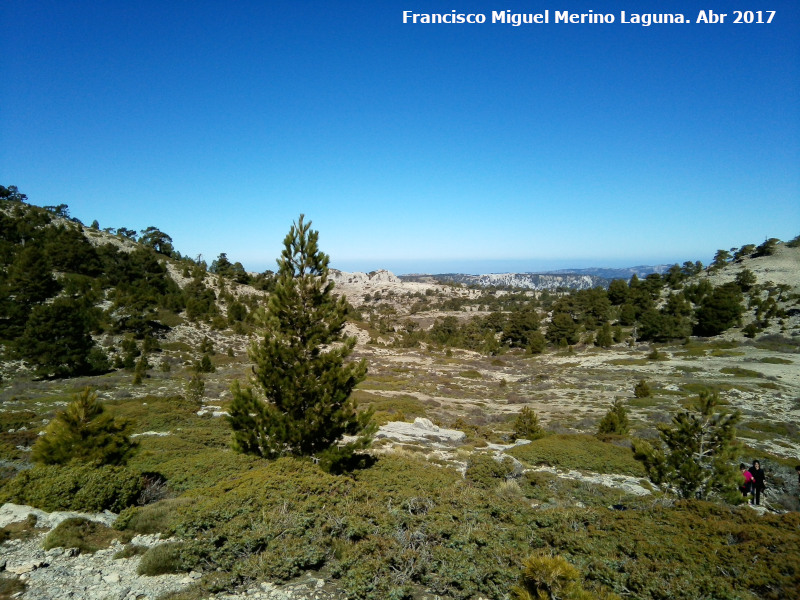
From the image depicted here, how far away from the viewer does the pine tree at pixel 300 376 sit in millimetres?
10711

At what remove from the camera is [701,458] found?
1119 cm

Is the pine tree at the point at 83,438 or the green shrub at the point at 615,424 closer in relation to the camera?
the pine tree at the point at 83,438

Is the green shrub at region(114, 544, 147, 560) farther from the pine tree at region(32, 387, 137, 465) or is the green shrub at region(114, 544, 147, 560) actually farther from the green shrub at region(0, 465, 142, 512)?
the pine tree at region(32, 387, 137, 465)

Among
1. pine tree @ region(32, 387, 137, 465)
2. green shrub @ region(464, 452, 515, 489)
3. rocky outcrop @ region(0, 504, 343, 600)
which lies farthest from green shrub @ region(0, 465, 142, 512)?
green shrub @ region(464, 452, 515, 489)

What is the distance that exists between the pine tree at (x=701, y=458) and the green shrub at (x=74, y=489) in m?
14.7

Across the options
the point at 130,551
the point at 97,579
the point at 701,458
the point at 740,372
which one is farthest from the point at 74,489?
the point at 740,372

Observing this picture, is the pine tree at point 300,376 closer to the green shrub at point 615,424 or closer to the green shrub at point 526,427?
the green shrub at point 526,427

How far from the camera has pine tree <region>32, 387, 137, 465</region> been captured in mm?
10617

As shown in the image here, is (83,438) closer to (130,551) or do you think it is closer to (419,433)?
(130,551)

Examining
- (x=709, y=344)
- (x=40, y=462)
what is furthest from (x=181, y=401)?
(x=709, y=344)

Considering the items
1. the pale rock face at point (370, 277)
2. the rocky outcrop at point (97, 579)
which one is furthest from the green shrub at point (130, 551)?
Answer: the pale rock face at point (370, 277)

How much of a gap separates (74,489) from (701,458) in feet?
54.8

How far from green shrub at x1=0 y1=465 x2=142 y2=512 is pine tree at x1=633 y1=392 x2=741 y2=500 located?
48.2 feet

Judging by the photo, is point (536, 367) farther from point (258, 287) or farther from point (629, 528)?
point (258, 287)
